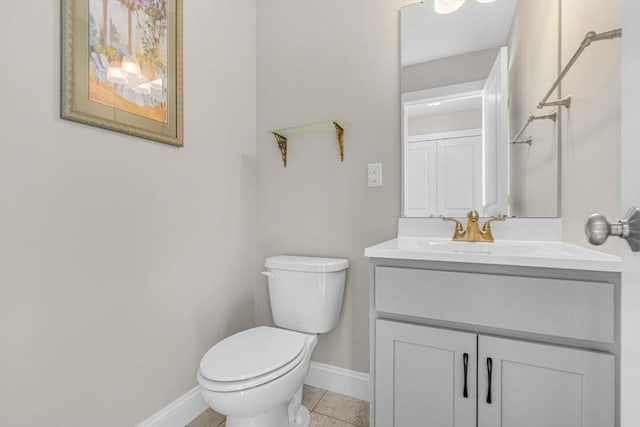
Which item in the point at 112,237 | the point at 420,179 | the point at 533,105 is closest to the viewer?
the point at 112,237

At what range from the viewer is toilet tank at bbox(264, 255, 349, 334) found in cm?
148

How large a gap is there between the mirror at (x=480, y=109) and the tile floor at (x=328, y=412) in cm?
99

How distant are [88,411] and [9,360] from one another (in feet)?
1.11

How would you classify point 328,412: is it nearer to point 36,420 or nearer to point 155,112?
point 36,420

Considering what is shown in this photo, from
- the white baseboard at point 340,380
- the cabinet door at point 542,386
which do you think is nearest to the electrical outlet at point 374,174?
the cabinet door at point 542,386

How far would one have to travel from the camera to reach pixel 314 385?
174 centimetres

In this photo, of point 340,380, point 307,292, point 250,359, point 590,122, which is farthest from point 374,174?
point 340,380

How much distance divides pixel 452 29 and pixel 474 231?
95 centimetres

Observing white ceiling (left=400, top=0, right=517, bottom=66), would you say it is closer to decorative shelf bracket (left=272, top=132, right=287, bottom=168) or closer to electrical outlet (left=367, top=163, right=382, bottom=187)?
electrical outlet (left=367, top=163, right=382, bottom=187)

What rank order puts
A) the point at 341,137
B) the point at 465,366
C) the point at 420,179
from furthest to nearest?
the point at 341,137 < the point at 420,179 < the point at 465,366

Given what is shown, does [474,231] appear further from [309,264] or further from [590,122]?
[309,264]

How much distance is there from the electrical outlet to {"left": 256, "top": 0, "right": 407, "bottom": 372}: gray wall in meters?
0.03

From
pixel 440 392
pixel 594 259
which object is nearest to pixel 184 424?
pixel 440 392

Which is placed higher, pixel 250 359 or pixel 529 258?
pixel 529 258
